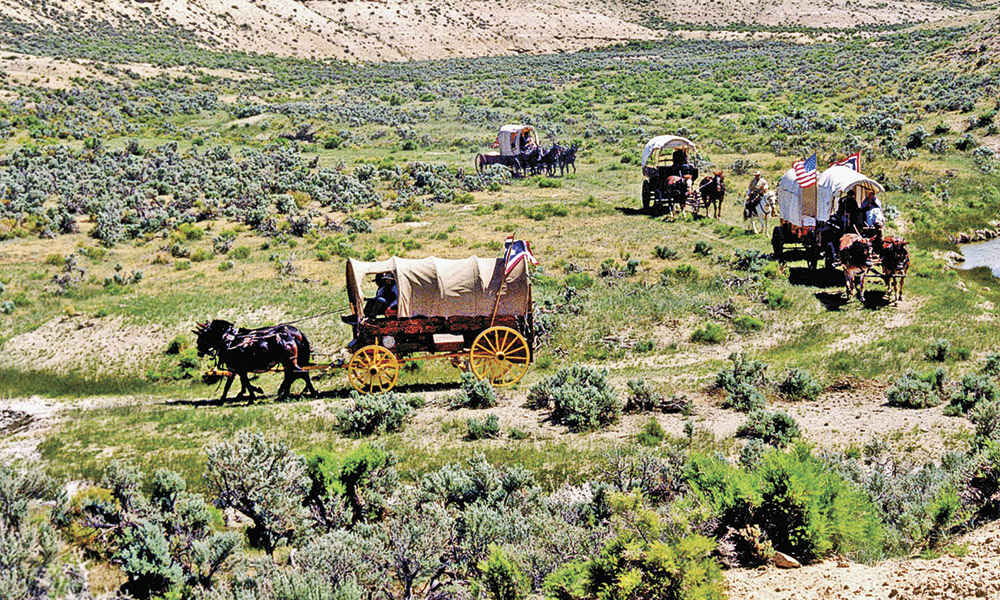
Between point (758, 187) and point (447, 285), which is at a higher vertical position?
point (758, 187)

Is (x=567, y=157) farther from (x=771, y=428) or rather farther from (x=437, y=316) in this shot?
(x=771, y=428)

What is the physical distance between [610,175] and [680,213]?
11.3m

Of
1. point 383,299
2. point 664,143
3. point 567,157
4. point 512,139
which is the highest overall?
point 512,139

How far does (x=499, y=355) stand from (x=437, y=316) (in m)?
1.66

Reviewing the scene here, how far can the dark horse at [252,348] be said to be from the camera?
52.5 feet

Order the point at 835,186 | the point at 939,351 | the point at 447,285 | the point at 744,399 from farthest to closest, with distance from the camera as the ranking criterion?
the point at 835,186 < the point at 939,351 < the point at 447,285 < the point at 744,399

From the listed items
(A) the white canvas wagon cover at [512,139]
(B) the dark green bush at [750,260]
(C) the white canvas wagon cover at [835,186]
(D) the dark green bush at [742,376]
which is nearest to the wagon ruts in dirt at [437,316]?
(D) the dark green bush at [742,376]

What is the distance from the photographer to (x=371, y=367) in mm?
16297

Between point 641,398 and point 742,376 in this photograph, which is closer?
point 641,398

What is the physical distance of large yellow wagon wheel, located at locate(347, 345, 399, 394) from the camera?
16.2m

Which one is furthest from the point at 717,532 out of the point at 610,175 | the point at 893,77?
the point at 893,77

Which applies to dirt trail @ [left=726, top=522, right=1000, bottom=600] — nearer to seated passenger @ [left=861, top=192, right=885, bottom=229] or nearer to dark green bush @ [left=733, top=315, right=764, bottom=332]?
dark green bush @ [left=733, top=315, right=764, bottom=332]

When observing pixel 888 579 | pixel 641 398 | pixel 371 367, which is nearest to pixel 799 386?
pixel 641 398

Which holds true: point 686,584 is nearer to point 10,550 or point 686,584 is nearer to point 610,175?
point 10,550
